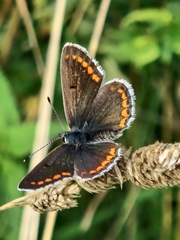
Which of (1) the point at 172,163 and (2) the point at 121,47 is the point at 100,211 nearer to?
(2) the point at 121,47

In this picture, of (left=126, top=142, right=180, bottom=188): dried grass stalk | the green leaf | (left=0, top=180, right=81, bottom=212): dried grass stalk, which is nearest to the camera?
(left=126, top=142, right=180, bottom=188): dried grass stalk

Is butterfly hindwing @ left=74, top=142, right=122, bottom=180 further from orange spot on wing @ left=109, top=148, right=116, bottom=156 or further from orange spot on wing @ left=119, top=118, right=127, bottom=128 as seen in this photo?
orange spot on wing @ left=119, top=118, right=127, bottom=128

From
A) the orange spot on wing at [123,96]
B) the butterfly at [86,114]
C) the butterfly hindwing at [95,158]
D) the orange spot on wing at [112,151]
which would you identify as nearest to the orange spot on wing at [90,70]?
the butterfly at [86,114]

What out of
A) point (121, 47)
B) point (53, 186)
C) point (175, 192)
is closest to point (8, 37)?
point (121, 47)

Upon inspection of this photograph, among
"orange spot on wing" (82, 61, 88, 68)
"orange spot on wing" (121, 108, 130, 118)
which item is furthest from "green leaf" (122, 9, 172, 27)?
"orange spot on wing" (121, 108, 130, 118)

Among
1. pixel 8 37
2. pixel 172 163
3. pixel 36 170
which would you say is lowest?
pixel 172 163

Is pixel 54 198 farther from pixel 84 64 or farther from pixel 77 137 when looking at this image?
pixel 84 64

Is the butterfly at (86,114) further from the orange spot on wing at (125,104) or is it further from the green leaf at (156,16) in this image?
the green leaf at (156,16)

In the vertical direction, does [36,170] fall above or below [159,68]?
below
